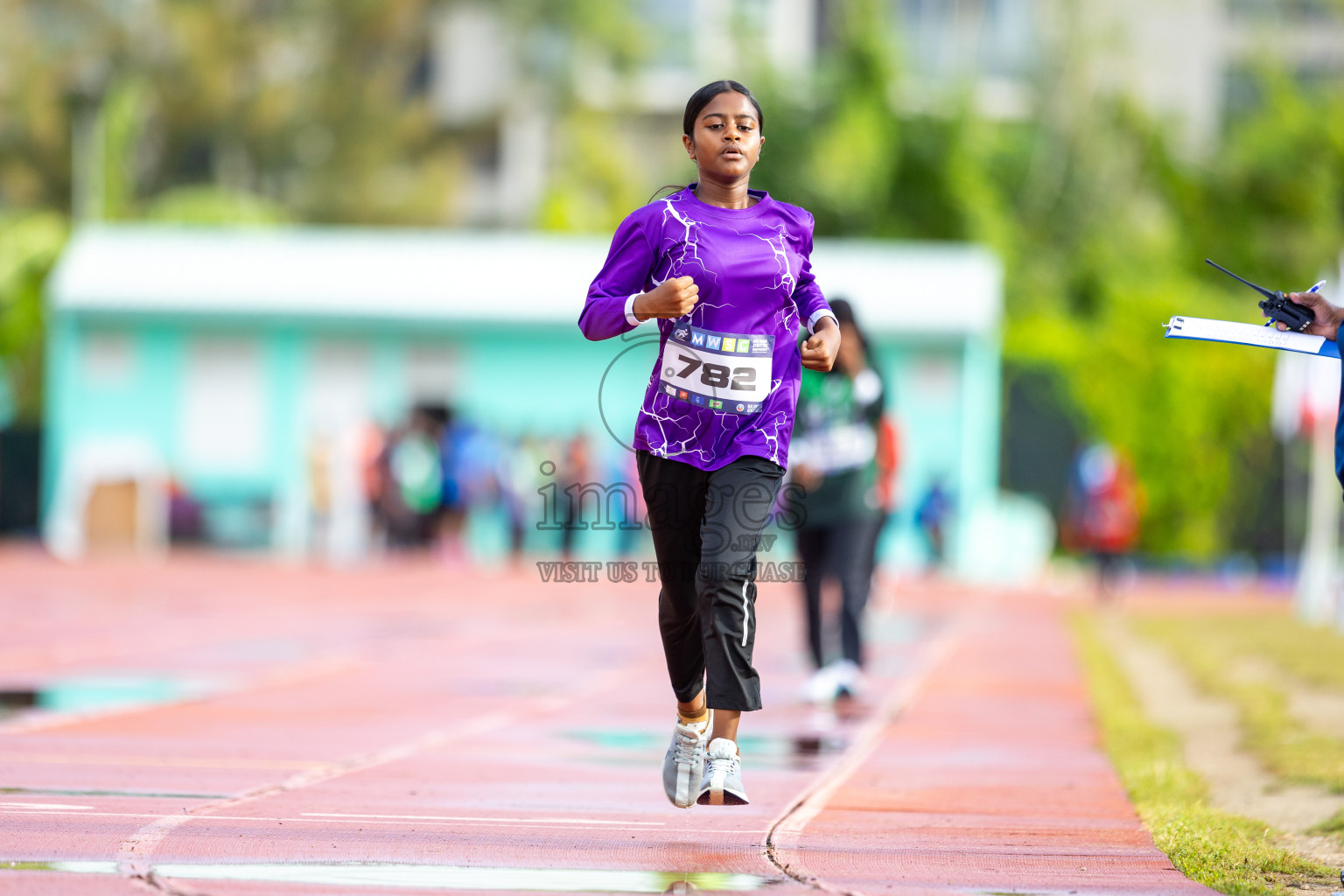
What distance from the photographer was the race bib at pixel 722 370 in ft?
17.5

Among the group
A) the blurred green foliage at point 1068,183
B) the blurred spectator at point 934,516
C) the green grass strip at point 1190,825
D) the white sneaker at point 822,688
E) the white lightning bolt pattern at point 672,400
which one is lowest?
the blurred spectator at point 934,516

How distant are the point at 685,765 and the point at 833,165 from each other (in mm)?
33266

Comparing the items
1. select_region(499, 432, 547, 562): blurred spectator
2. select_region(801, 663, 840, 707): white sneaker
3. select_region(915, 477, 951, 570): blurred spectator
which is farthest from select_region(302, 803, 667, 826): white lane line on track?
select_region(915, 477, 951, 570): blurred spectator

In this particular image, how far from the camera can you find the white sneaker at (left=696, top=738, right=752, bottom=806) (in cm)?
532

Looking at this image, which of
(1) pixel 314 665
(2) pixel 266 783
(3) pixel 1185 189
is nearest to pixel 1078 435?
(3) pixel 1185 189

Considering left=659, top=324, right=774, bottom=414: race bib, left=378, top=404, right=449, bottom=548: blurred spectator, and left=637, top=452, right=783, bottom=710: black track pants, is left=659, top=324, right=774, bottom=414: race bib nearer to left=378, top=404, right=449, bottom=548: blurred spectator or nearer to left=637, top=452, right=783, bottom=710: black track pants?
left=637, top=452, right=783, bottom=710: black track pants

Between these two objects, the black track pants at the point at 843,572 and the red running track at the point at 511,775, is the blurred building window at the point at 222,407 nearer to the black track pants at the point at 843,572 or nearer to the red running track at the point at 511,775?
the red running track at the point at 511,775

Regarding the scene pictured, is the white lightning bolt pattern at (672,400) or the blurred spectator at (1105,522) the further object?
the blurred spectator at (1105,522)

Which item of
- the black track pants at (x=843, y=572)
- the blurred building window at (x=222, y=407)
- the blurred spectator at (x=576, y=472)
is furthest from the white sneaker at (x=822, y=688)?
the blurred building window at (x=222, y=407)

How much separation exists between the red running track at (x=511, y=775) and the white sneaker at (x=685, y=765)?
0.12 m

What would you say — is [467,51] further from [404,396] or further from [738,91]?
[738,91]

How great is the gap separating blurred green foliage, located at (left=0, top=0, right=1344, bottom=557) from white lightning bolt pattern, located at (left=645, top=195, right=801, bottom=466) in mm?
23536

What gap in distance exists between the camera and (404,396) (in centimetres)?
2962

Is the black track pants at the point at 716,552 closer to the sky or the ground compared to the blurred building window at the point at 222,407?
closer to the sky
